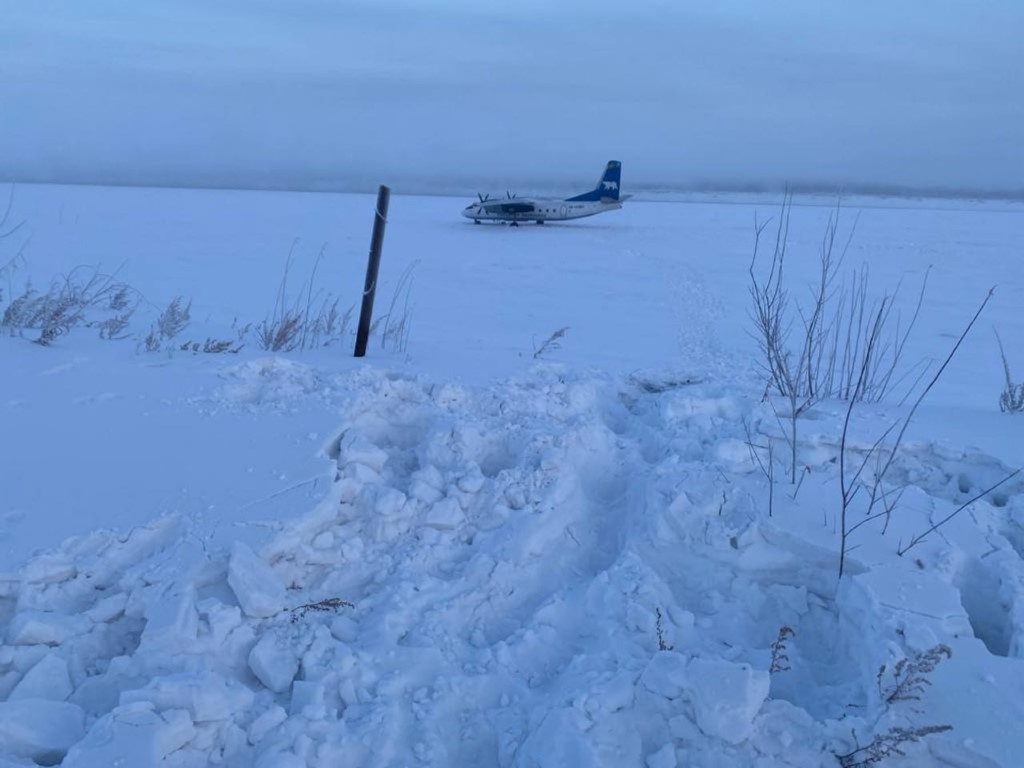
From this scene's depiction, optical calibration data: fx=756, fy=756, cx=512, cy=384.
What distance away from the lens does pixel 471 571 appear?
327cm

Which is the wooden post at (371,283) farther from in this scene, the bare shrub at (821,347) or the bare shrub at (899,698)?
the bare shrub at (899,698)

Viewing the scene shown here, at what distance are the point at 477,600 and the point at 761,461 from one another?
182 cm

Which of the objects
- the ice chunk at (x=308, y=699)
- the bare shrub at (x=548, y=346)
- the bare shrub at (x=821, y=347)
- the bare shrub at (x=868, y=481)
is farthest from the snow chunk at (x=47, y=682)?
the bare shrub at (x=548, y=346)

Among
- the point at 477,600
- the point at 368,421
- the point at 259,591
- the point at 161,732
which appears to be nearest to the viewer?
the point at 161,732

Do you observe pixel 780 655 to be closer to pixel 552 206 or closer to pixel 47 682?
pixel 47 682

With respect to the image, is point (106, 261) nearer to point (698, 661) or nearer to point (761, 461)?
point (761, 461)

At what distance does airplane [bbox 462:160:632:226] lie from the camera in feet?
92.4

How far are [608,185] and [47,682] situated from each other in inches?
1286

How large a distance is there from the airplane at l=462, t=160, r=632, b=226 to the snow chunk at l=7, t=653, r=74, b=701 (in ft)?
87.2

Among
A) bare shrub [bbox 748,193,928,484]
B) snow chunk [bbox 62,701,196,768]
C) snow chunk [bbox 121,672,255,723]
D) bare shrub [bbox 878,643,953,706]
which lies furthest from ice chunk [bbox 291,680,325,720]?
bare shrub [bbox 748,193,928,484]

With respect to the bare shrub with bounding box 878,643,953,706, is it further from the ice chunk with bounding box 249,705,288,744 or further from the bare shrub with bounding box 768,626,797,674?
the ice chunk with bounding box 249,705,288,744

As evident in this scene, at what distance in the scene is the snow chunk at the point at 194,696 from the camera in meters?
2.35

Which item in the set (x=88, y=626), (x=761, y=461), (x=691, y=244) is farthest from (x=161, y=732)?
(x=691, y=244)

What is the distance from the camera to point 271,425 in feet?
13.4
